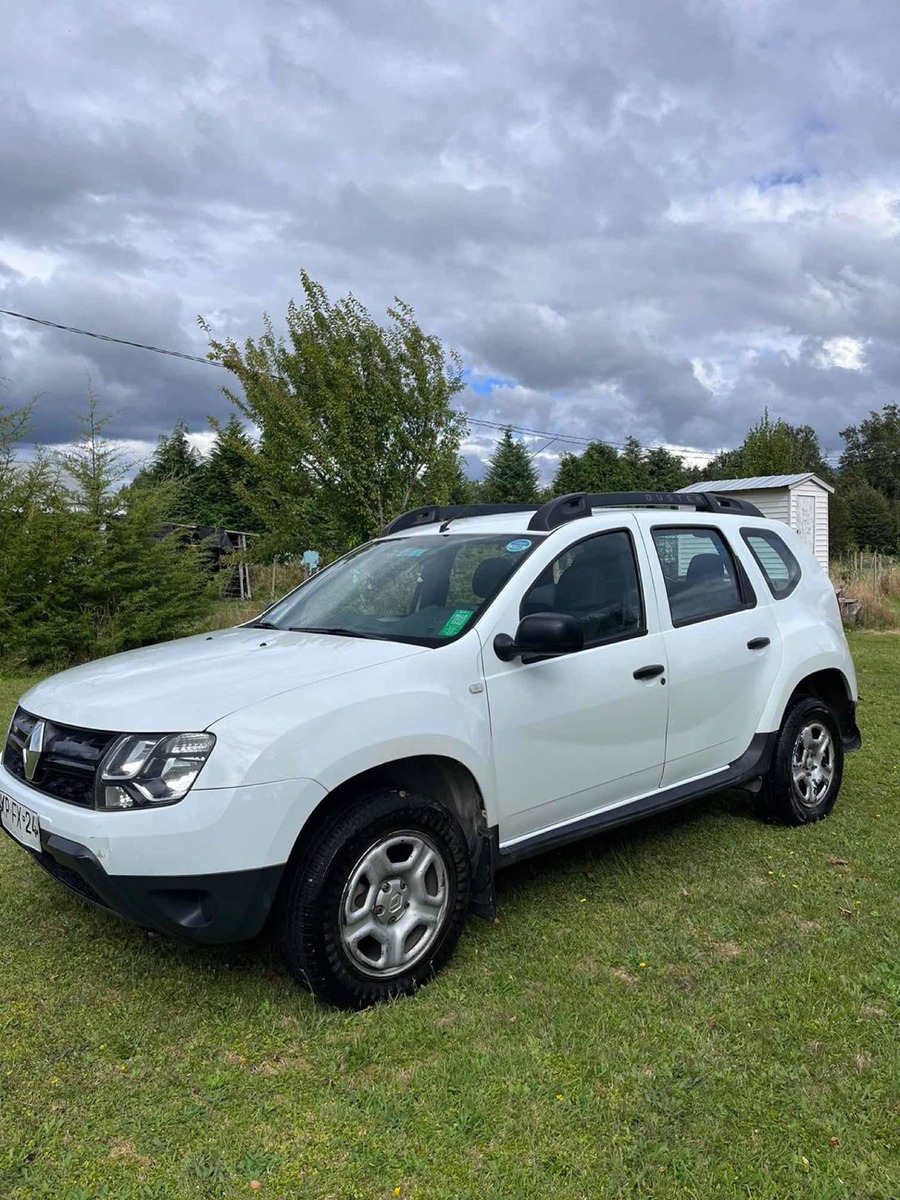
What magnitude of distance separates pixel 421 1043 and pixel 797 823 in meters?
2.87

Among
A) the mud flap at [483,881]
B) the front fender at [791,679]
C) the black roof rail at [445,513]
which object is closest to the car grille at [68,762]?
the mud flap at [483,881]

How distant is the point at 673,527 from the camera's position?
4469 millimetres

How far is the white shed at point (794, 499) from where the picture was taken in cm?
1894

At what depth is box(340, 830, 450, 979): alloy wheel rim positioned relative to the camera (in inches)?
118

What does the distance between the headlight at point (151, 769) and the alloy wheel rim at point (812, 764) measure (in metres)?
3.35

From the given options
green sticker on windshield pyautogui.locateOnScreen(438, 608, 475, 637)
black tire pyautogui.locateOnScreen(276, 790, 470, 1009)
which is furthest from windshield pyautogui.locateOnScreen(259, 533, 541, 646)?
black tire pyautogui.locateOnScreen(276, 790, 470, 1009)

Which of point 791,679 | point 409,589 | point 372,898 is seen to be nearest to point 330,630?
point 409,589

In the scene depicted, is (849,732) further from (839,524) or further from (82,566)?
(839,524)

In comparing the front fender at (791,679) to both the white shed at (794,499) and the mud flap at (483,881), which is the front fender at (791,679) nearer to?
the mud flap at (483,881)

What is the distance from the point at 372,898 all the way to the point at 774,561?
3123mm

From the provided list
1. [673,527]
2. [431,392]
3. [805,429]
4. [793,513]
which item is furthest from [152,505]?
[805,429]

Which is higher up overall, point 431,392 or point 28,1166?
point 431,392

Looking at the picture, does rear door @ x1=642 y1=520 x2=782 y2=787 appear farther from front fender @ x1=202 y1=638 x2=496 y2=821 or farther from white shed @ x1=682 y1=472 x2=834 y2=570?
white shed @ x1=682 y1=472 x2=834 y2=570

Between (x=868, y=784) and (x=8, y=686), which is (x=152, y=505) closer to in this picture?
(x=8, y=686)
